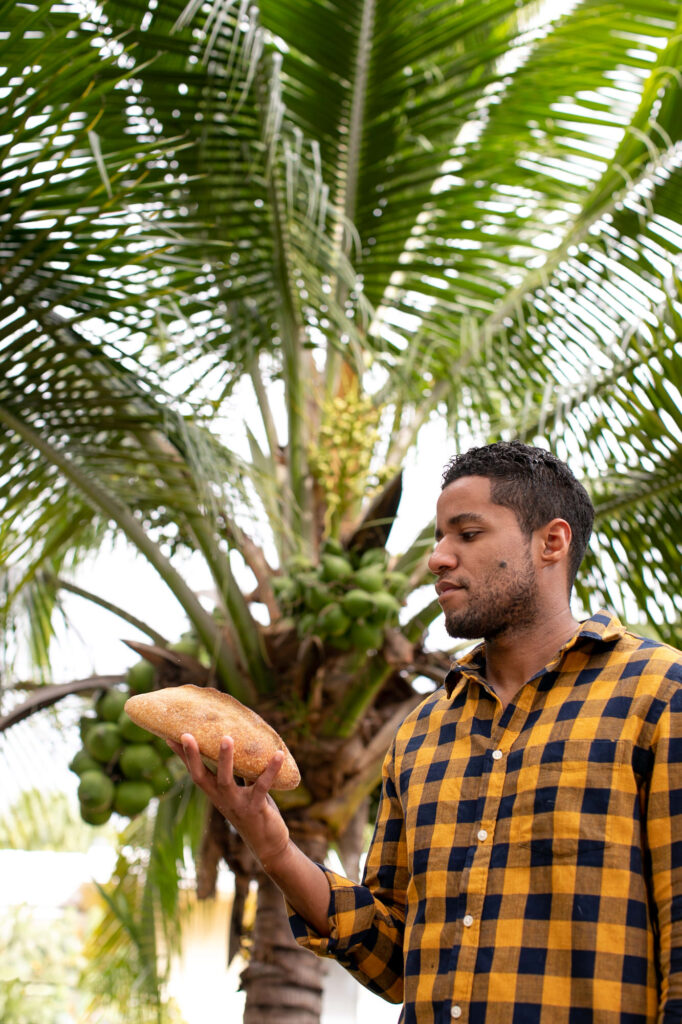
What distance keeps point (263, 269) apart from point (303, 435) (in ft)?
1.81

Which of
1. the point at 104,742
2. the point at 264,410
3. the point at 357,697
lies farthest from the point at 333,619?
the point at 264,410

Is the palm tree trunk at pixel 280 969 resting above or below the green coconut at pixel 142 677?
below

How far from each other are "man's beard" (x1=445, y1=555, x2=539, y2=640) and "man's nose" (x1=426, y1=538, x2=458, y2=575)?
0.17 feet

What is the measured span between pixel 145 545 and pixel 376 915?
131 cm

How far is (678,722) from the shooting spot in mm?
1352

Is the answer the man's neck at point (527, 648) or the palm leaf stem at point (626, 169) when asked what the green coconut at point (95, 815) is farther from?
the palm leaf stem at point (626, 169)

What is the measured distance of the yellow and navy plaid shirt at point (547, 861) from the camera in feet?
4.20

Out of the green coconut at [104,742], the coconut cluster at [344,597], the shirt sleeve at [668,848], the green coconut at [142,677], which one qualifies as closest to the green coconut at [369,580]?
the coconut cluster at [344,597]

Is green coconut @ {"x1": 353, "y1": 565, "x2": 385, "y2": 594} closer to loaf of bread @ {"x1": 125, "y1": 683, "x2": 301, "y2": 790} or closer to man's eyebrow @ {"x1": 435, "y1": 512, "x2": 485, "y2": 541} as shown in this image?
man's eyebrow @ {"x1": 435, "y1": 512, "x2": 485, "y2": 541}

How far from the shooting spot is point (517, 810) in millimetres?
1428

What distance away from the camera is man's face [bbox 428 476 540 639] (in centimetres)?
160

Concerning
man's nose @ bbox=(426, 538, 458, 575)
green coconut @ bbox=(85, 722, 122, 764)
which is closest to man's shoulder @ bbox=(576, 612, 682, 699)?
man's nose @ bbox=(426, 538, 458, 575)

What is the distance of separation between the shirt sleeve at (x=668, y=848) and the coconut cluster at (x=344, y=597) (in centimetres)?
126

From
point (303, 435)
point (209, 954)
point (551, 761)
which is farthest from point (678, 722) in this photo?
point (209, 954)
